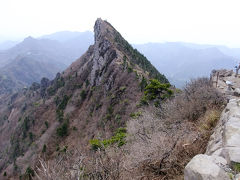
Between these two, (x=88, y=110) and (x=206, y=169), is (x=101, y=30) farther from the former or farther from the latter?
(x=206, y=169)

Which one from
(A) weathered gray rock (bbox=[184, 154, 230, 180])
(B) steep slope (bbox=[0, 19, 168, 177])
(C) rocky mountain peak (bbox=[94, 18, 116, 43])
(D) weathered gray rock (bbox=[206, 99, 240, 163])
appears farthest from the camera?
(C) rocky mountain peak (bbox=[94, 18, 116, 43])

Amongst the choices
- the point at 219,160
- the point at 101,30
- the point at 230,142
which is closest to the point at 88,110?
the point at 101,30

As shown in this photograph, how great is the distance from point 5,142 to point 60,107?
35753mm

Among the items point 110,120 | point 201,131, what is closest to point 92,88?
point 110,120

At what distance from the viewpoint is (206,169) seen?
146 inches

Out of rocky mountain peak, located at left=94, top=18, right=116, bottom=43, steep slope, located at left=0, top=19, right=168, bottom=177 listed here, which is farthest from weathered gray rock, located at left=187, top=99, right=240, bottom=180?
rocky mountain peak, located at left=94, top=18, right=116, bottom=43

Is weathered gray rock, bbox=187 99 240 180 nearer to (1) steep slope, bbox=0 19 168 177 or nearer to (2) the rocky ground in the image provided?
(2) the rocky ground

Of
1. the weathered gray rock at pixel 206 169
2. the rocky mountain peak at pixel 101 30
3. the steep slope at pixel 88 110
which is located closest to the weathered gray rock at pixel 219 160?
the weathered gray rock at pixel 206 169

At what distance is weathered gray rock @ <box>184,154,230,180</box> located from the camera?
3578 millimetres

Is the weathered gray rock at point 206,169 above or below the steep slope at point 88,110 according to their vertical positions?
above

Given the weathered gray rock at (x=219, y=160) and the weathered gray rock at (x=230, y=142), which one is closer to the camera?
the weathered gray rock at (x=219, y=160)

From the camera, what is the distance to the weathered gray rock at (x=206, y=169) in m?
3.58

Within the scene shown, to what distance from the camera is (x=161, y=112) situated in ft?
38.0

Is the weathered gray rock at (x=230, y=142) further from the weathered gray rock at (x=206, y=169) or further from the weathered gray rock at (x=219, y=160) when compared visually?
the weathered gray rock at (x=206, y=169)
